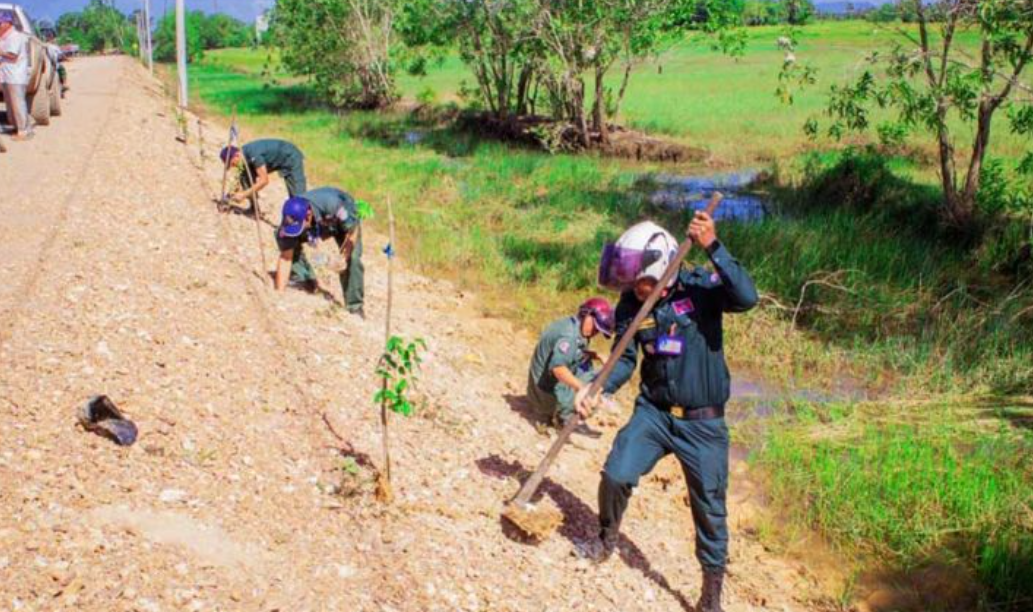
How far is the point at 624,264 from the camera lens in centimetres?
393

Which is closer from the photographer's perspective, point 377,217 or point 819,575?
point 819,575

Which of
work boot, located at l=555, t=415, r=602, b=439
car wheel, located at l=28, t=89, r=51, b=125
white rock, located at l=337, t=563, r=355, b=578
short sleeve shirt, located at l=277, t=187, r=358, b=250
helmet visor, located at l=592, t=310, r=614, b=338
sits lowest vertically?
work boot, located at l=555, t=415, r=602, b=439

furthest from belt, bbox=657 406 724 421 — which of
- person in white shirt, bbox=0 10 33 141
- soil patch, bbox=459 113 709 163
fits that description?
soil patch, bbox=459 113 709 163

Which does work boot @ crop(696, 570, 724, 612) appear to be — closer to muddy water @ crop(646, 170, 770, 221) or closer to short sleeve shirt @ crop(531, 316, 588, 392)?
short sleeve shirt @ crop(531, 316, 588, 392)

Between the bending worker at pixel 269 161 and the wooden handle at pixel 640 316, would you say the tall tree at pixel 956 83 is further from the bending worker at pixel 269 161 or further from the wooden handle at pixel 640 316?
the bending worker at pixel 269 161

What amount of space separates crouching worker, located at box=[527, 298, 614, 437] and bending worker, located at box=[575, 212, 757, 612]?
4.46ft

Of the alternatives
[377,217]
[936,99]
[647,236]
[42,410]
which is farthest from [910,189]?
[42,410]

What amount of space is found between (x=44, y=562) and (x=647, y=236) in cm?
275

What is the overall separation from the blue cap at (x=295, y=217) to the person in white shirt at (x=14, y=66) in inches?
286

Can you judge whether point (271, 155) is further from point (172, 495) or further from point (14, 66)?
point (172, 495)

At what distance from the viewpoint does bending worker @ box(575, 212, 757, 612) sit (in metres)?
3.91

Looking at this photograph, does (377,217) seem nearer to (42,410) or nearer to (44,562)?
(42,410)

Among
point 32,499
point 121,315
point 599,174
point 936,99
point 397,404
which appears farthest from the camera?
point 599,174

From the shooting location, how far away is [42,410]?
14.6 ft
